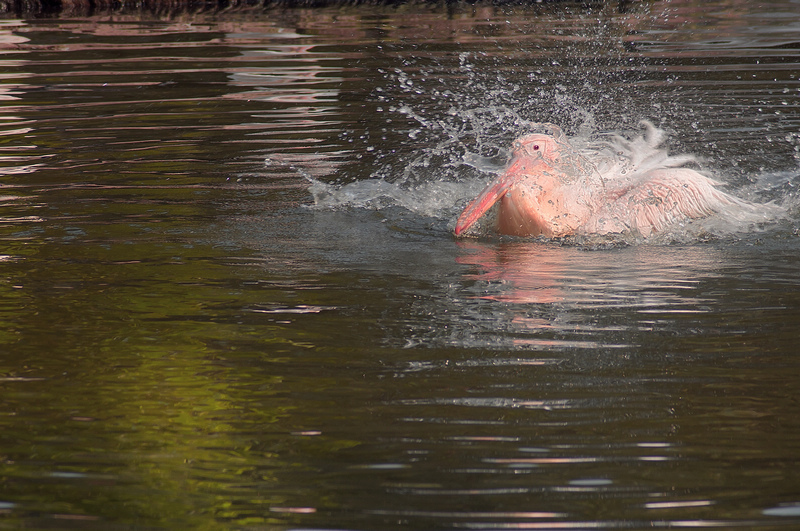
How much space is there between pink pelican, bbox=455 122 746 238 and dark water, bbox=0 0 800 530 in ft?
0.71

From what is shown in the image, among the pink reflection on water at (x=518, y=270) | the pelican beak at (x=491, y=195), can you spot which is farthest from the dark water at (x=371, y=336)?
the pelican beak at (x=491, y=195)

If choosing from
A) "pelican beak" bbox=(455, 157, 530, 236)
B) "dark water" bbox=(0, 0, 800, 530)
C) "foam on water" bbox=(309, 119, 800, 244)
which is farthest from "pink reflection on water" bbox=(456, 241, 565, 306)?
"foam on water" bbox=(309, 119, 800, 244)

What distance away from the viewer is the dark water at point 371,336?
309cm

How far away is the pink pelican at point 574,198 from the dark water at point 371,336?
22cm

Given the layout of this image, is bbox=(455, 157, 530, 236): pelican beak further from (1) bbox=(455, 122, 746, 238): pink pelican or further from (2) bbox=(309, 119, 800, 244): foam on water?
(2) bbox=(309, 119, 800, 244): foam on water

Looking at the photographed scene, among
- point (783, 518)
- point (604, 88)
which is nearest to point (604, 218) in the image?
point (783, 518)

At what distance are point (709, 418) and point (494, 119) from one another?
6.27m

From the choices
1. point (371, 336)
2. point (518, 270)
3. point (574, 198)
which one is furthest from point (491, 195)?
point (371, 336)

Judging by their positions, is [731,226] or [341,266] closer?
[341,266]

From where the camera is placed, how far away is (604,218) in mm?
6016

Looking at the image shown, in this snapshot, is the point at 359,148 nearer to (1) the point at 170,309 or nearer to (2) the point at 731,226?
(2) the point at 731,226

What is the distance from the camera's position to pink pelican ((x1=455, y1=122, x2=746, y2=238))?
6.00m

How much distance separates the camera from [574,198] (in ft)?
19.9

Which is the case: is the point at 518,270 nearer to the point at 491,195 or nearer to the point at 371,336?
the point at 491,195
